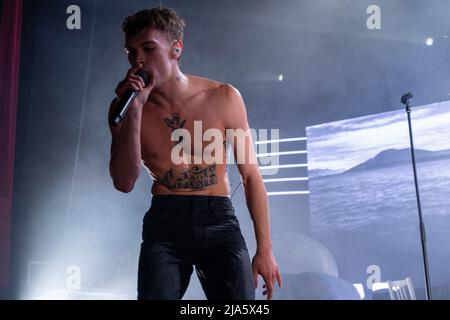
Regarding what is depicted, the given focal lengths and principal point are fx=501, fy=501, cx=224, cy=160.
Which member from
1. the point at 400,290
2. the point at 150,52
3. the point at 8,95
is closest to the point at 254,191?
the point at 150,52

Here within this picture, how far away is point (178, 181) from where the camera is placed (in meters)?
2.00

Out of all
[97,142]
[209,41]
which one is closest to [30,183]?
[97,142]

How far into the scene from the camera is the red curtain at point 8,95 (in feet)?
16.4

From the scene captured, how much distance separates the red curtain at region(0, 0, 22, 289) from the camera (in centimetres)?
501

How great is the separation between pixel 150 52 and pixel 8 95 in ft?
12.1

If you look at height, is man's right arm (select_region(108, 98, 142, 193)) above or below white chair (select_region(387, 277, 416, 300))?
above

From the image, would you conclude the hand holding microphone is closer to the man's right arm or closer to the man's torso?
the man's right arm

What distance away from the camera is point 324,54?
6805 mm

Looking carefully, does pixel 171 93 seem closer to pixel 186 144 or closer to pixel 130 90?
pixel 186 144

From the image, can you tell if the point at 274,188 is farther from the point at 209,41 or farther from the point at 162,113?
the point at 162,113

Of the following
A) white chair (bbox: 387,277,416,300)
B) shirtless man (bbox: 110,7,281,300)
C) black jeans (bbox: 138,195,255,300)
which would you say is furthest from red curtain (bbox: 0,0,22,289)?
white chair (bbox: 387,277,416,300)

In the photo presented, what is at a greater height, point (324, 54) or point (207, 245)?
point (324, 54)

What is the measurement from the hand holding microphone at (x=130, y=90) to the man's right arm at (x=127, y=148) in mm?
49
